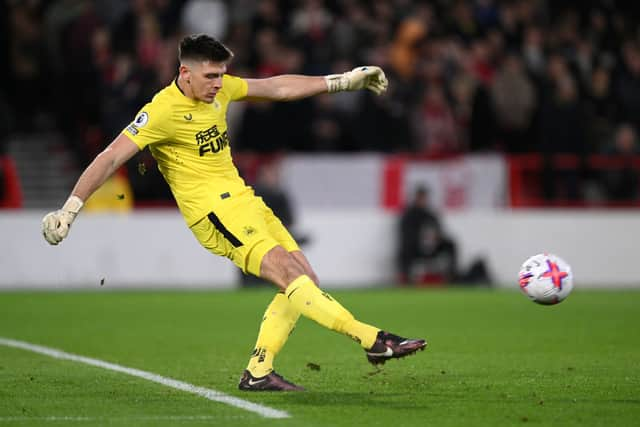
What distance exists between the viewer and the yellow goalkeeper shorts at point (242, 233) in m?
8.10

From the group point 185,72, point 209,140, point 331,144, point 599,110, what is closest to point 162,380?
point 209,140

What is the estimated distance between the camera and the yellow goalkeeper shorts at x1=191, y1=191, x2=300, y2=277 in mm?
8102

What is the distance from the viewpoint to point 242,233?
8133 millimetres

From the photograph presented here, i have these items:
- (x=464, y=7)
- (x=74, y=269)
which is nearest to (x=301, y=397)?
(x=74, y=269)


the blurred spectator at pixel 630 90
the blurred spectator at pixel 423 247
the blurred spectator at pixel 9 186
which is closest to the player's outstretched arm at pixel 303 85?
the blurred spectator at pixel 423 247

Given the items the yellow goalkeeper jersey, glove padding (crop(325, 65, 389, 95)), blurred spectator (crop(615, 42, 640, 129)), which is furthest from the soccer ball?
blurred spectator (crop(615, 42, 640, 129))

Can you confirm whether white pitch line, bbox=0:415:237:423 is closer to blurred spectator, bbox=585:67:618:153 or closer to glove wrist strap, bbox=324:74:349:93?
glove wrist strap, bbox=324:74:349:93

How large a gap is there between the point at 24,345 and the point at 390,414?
526 cm

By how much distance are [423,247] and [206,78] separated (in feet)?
39.7

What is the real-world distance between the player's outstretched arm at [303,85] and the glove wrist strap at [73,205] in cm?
153

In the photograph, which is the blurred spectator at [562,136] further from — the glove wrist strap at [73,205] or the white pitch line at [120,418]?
the white pitch line at [120,418]

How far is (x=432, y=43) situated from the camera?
869 inches

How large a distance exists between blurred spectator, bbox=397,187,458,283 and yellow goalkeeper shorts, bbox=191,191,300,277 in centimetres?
1151

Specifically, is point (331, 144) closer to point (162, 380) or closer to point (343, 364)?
point (343, 364)
